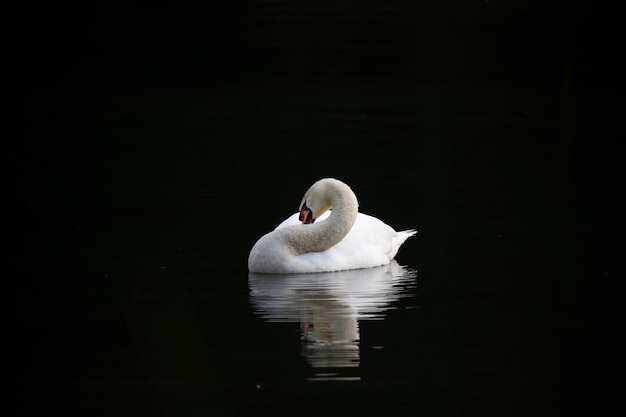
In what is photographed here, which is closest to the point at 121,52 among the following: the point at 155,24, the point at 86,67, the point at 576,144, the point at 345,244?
the point at 86,67

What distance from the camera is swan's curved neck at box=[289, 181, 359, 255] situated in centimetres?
1188

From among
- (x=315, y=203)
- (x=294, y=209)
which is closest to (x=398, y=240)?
(x=315, y=203)

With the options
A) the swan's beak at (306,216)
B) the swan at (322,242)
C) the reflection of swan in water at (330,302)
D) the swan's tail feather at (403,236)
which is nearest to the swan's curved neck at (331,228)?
the swan at (322,242)

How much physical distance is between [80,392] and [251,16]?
27.4m

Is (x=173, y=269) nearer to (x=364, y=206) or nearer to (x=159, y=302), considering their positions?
(x=159, y=302)

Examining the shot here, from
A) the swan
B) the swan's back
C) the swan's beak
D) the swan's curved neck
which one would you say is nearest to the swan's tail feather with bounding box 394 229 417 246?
the swan's back

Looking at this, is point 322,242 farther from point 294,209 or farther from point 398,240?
point 294,209

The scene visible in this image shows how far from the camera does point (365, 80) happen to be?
79.7ft

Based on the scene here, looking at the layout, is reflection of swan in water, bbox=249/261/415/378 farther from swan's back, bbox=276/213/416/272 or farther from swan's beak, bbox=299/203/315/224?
swan's beak, bbox=299/203/315/224

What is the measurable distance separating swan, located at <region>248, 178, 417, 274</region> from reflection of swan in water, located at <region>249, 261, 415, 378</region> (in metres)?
0.08

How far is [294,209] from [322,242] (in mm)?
2719

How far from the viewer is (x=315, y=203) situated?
39.7 feet

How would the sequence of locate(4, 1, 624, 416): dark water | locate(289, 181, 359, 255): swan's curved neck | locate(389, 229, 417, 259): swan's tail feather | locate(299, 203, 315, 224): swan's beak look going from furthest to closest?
locate(389, 229, 417, 259): swan's tail feather < locate(299, 203, 315, 224): swan's beak < locate(289, 181, 359, 255): swan's curved neck < locate(4, 1, 624, 416): dark water

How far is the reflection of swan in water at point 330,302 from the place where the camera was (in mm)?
9383
